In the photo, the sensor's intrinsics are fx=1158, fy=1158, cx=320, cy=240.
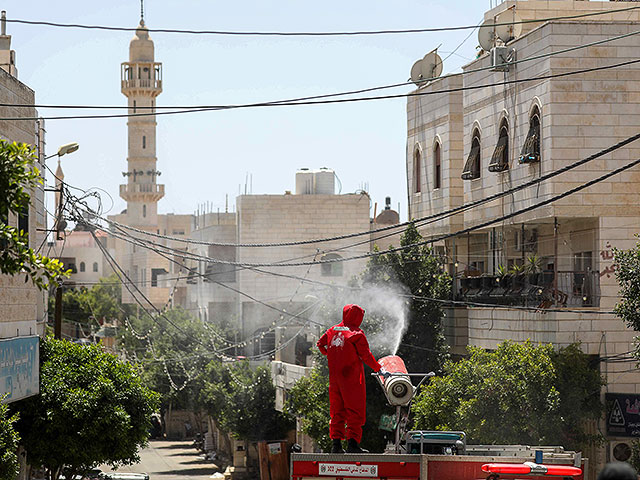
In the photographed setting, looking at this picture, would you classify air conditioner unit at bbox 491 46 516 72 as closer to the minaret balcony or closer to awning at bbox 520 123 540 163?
awning at bbox 520 123 540 163

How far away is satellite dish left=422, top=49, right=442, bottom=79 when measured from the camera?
34.4 m

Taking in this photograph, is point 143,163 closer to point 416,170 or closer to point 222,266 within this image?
point 222,266

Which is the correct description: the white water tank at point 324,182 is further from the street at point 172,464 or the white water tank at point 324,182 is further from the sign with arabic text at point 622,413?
the sign with arabic text at point 622,413

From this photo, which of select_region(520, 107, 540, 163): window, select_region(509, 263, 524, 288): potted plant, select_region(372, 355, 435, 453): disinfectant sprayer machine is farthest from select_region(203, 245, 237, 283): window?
select_region(372, 355, 435, 453): disinfectant sprayer machine

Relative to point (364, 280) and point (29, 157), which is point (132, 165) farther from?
point (29, 157)

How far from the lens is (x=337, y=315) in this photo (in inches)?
1273

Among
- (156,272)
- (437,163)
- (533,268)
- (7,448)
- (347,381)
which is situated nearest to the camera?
(347,381)

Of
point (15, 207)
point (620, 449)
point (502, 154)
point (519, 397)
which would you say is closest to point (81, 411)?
point (519, 397)

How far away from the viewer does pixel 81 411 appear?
22547 mm

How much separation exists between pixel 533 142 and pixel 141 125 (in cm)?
7130

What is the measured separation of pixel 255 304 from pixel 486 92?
33.0 meters

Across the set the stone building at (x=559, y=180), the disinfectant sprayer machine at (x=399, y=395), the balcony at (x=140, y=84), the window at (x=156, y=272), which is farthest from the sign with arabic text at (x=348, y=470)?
the window at (x=156, y=272)

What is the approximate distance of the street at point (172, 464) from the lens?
5050cm

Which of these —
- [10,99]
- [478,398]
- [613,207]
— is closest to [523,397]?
[478,398]
